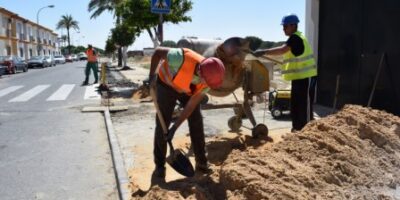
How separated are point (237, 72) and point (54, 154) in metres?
2.99

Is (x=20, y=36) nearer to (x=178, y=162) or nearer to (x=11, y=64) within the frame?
(x=11, y=64)

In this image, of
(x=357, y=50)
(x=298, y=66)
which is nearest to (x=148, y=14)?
(x=357, y=50)

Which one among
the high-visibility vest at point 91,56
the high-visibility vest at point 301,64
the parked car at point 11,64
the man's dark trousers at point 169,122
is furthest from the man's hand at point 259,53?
the parked car at point 11,64

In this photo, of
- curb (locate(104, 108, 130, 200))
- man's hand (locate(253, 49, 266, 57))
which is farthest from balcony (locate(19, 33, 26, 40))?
man's hand (locate(253, 49, 266, 57))

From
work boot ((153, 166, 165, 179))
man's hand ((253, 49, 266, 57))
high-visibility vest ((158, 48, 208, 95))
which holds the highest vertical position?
man's hand ((253, 49, 266, 57))

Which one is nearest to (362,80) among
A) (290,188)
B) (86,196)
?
(290,188)

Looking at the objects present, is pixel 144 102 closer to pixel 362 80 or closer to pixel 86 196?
pixel 362 80

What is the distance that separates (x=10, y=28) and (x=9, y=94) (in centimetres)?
4346

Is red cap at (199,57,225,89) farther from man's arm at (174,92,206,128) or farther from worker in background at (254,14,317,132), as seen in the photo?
worker in background at (254,14,317,132)

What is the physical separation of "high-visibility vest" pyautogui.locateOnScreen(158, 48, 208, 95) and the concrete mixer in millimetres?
1573

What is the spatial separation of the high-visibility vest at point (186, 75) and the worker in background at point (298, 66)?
2.07 meters

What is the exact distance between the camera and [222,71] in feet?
12.5

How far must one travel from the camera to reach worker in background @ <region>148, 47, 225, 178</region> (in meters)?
3.83

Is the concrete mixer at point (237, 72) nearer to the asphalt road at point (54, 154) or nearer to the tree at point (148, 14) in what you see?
→ the asphalt road at point (54, 154)
